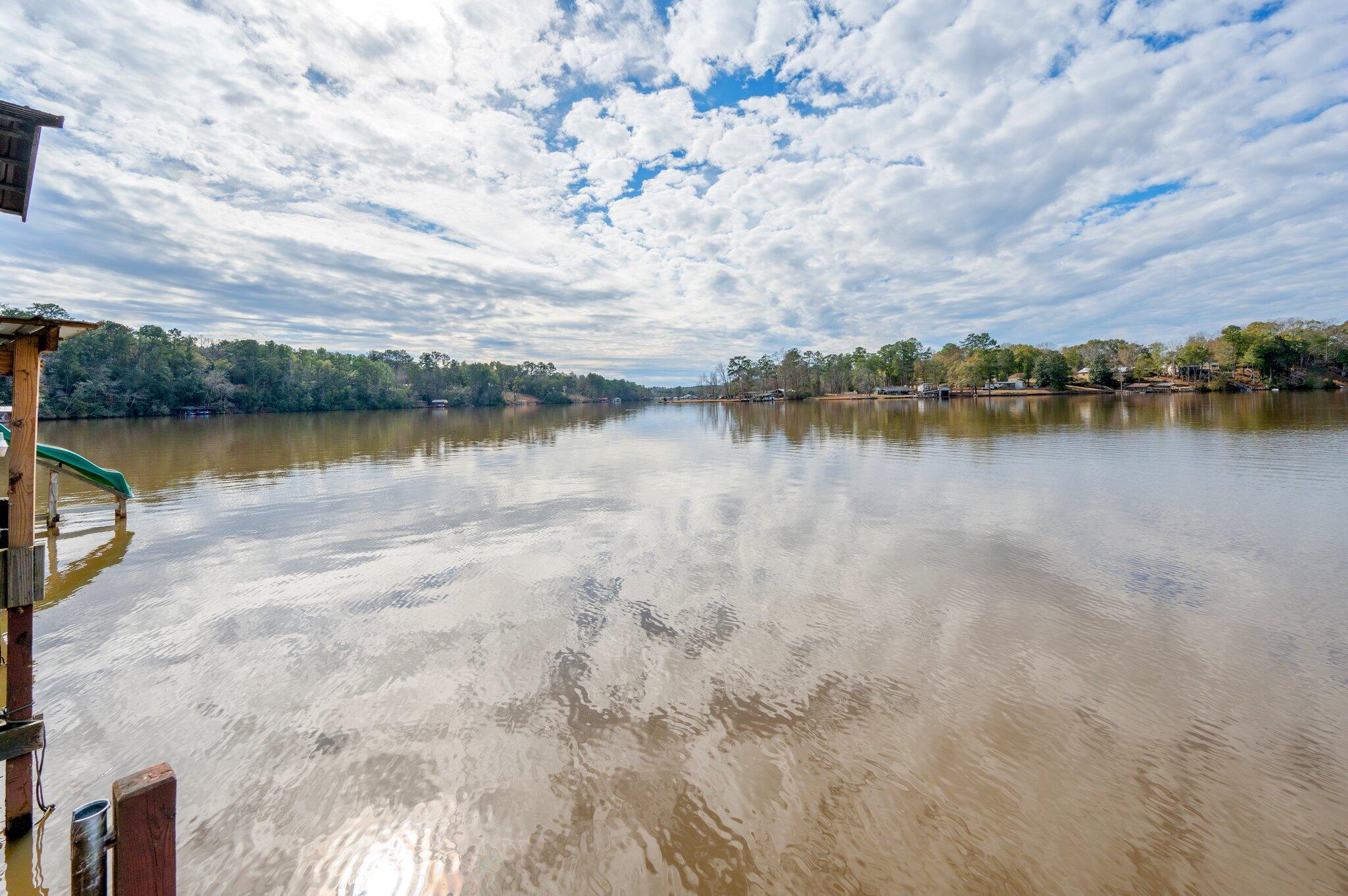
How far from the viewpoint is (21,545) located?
409 cm

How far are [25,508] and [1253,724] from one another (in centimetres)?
1049

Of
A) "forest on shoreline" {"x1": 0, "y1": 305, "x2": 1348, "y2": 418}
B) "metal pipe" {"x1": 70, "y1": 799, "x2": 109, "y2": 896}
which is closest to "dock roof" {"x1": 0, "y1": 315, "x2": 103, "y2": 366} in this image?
"metal pipe" {"x1": 70, "y1": 799, "x2": 109, "y2": 896}

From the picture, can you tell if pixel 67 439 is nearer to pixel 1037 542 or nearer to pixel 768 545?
pixel 768 545

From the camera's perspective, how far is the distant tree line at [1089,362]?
313 ft

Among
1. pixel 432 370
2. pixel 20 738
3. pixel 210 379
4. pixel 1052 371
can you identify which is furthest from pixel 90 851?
pixel 432 370

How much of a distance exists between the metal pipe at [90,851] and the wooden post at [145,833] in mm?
104

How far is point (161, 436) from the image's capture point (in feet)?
129

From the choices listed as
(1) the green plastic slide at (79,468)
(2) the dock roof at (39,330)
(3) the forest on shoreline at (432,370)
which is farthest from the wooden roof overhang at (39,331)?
(3) the forest on shoreline at (432,370)

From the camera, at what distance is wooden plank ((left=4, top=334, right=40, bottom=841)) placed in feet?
12.5

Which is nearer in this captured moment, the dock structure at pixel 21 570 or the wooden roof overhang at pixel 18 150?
the dock structure at pixel 21 570

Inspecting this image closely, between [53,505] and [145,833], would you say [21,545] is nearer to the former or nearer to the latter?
[145,833]

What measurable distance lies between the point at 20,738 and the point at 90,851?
6.75ft

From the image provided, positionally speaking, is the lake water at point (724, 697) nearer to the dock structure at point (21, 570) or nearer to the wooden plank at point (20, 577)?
the dock structure at point (21, 570)

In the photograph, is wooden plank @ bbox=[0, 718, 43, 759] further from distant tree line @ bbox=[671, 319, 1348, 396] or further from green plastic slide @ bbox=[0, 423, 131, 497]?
distant tree line @ bbox=[671, 319, 1348, 396]
